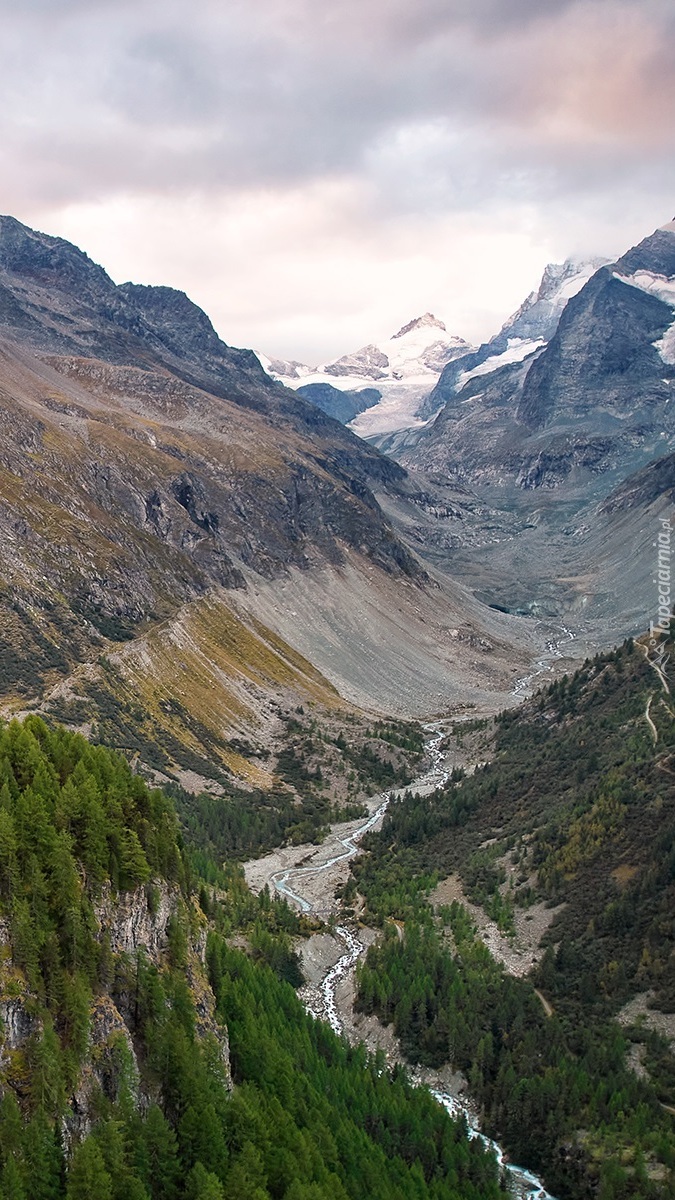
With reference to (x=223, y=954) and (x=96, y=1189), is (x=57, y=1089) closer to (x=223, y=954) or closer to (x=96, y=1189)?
(x=96, y=1189)

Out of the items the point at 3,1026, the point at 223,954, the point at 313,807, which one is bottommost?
the point at 313,807

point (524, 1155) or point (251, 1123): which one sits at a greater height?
point (251, 1123)

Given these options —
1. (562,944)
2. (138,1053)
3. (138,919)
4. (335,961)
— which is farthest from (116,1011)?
(562,944)

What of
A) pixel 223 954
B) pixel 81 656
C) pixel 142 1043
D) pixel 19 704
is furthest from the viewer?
pixel 81 656

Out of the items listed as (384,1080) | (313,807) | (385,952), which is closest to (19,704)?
(313,807)

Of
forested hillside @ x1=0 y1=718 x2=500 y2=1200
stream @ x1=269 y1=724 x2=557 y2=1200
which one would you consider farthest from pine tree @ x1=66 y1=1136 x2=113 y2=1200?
stream @ x1=269 y1=724 x2=557 y2=1200

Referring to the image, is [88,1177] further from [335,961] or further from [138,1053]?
[335,961]

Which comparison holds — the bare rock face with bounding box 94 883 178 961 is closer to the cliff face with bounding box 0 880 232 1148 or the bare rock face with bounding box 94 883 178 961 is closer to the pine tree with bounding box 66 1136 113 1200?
the cliff face with bounding box 0 880 232 1148
